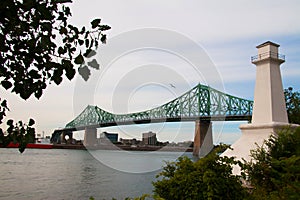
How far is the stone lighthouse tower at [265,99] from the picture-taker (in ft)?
37.8

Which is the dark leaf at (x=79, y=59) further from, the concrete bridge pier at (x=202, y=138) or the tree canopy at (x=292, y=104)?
the concrete bridge pier at (x=202, y=138)

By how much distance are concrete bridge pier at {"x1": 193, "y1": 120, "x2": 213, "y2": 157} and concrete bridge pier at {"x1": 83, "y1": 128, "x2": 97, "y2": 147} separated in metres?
22.4

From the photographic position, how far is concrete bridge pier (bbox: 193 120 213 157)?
38656mm

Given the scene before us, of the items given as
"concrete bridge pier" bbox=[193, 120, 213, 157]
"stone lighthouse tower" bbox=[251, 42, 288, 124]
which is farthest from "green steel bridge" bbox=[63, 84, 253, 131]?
"stone lighthouse tower" bbox=[251, 42, 288, 124]

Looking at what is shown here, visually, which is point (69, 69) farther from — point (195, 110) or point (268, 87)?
point (195, 110)

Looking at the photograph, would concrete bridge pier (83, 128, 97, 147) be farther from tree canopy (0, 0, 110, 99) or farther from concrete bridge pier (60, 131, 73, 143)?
tree canopy (0, 0, 110, 99)

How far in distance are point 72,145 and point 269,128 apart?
6581 cm

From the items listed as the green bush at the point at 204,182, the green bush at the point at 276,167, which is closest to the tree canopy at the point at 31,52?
the green bush at the point at 204,182

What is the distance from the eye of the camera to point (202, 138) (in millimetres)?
39094

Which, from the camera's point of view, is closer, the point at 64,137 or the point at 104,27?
the point at 104,27

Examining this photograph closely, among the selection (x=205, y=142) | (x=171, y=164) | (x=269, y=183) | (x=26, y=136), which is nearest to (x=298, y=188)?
(x=171, y=164)

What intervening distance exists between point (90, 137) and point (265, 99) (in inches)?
1981

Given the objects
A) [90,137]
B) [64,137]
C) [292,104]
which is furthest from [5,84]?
[64,137]

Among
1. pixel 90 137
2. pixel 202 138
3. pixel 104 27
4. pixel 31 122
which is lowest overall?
pixel 31 122
